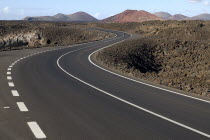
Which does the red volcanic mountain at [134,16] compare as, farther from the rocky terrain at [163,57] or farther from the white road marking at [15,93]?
the white road marking at [15,93]

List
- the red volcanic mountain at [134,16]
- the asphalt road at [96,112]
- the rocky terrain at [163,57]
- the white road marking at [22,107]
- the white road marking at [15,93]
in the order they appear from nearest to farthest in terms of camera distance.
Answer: the asphalt road at [96,112] < the white road marking at [22,107] < the white road marking at [15,93] < the rocky terrain at [163,57] < the red volcanic mountain at [134,16]

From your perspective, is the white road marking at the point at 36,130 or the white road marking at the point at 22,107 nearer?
the white road marking at the point at 36,130

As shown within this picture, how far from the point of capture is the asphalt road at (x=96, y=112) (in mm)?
8078

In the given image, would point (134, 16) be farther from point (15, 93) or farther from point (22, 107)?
point (22, 107)

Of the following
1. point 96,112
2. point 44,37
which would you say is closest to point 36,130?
point 96,112

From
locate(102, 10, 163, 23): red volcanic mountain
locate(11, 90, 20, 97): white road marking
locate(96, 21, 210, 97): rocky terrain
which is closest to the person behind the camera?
locate(11, 90, 20, 97): white road marking

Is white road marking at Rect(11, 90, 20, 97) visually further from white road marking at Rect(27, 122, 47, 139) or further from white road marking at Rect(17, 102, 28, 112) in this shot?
white road marking at Rect(27, 122, 47, 139)

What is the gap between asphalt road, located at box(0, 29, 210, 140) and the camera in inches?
318

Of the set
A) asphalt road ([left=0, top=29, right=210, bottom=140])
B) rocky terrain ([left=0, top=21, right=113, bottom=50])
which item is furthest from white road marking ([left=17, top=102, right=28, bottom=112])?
rocky terrain ([left=0, top=21, right=113, bottom=50])

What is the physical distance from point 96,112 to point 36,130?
2490 mm

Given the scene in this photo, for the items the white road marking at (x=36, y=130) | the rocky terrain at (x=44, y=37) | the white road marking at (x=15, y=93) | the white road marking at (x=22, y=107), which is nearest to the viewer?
the white road marking at (x=36, y=130)

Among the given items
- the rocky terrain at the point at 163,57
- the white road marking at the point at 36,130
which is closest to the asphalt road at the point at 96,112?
the white road marking at the point at 36,130

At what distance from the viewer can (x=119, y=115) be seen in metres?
10.0

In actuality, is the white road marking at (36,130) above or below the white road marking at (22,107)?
above
